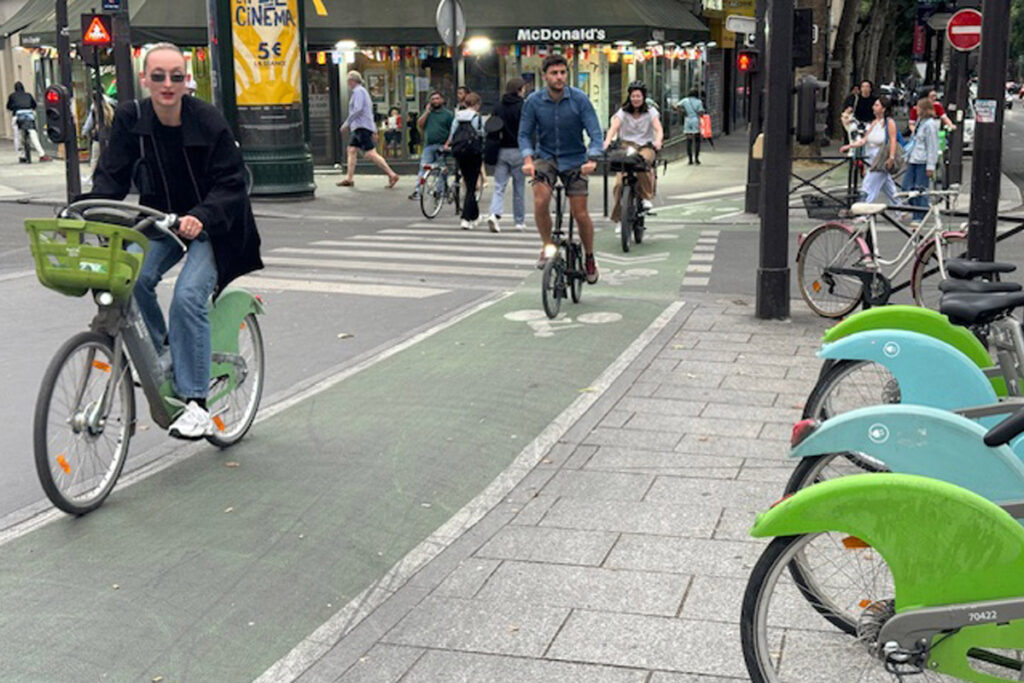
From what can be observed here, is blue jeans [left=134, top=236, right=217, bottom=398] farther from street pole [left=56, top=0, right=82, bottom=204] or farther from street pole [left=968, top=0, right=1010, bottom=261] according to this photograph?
street pole [left=56, top=0, right=82, bottom=204]

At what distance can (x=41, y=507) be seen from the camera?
223 inches

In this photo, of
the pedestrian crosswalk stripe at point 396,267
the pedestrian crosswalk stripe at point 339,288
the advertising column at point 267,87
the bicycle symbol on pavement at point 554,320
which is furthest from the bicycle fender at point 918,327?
the advertising column at point 267,87

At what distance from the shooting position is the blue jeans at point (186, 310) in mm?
5855

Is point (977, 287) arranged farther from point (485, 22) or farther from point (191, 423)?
point (485, 22)

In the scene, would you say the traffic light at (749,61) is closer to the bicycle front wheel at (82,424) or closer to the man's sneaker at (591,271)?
the man's sneaker at (591,271)

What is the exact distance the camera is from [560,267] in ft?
33.2

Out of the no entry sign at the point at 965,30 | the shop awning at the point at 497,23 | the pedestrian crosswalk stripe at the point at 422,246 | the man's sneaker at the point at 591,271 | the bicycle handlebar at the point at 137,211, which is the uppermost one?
the shop awning at the point at 497,23

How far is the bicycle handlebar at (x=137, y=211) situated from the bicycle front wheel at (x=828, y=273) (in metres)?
5.54

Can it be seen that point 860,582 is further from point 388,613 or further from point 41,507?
point 41,507

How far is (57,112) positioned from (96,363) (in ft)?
45.6

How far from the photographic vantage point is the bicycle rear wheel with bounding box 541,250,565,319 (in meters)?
9.85

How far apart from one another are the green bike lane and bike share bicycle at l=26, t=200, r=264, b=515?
0.20 metres

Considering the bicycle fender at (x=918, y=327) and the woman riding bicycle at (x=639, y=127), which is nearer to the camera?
the bicycle fender at (x=918, y=327)

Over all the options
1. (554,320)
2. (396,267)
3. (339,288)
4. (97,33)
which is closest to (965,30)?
(396,267)
